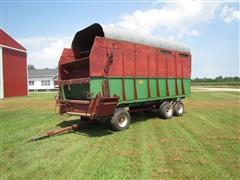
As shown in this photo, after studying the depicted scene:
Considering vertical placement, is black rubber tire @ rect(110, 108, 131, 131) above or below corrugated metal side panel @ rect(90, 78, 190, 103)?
below

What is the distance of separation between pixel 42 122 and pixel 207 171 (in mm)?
8730

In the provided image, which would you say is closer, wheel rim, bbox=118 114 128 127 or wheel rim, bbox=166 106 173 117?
wheel rim, bbox=118 114 128 127

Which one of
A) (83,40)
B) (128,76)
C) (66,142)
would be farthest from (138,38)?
(66,142)

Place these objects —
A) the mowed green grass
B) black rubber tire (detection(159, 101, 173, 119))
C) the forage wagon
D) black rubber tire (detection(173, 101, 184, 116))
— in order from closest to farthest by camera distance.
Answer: the mowed green grass < the forage wagon < black rubber tire (detection(159, 101, 173, 119)) < black rubber tire (detection(173, 101, 184, 116))

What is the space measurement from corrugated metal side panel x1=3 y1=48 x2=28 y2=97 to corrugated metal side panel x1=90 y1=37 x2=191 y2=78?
1017 inches

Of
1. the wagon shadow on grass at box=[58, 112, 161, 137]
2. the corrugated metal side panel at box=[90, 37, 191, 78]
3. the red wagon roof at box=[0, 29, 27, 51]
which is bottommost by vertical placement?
the wagon shadow on grass at box=[58, 112, 161, 137]

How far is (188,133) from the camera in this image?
916 centimetres

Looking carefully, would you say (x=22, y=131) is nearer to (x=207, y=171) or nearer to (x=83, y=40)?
(x=83, y=40)

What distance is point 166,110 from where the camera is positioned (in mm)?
12633

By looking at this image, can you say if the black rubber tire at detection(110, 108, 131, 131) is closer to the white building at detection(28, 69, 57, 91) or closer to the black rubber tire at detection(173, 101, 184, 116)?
the black rubber tire at detection(173, 101, 184, 116)

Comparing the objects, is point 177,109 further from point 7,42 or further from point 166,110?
point 7,42

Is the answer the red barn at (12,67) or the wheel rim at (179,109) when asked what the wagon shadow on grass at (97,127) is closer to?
the wheel rim at (179,109)

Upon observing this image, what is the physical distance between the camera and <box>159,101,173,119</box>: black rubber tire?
1248 cm

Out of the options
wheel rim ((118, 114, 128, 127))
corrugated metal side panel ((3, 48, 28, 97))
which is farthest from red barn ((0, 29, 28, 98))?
wheel rim ((118, 114, 128, 127))
